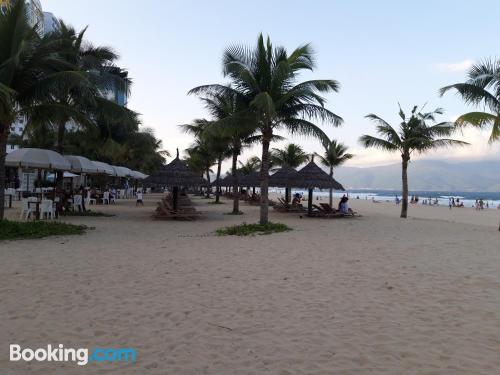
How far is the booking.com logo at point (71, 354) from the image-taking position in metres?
3.09

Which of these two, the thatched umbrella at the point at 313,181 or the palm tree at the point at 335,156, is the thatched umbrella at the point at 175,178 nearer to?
the thatched umbrella at the point at 313,181

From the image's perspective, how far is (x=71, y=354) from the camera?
3197mm

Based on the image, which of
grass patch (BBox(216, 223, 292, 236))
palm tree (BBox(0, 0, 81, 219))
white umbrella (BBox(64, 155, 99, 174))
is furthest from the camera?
white umbrella (BBox(64, 155, 99, 174))

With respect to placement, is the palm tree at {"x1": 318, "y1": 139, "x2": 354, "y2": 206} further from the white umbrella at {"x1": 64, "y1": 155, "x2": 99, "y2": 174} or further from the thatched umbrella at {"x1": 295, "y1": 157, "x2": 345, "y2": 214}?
the white umbrella at {"x1": 64, "y1": 155, "x2": 99, "y2": 174}

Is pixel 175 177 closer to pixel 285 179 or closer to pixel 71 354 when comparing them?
pixel 285 179

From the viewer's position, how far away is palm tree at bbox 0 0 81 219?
939cm

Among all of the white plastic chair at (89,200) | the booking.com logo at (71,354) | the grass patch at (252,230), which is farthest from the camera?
the white plastic chair at (89,200)

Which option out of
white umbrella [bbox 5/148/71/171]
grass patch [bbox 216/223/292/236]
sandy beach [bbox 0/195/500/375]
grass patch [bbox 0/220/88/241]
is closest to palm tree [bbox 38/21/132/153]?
white umbrella [bbox 5/148/71/171]

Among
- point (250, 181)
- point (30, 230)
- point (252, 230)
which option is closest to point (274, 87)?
point (252, 230)

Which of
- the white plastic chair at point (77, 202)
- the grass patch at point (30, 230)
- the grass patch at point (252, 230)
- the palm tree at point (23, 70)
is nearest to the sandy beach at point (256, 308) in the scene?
the grass patch at point (30, 230)

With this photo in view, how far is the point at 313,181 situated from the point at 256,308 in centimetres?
1406

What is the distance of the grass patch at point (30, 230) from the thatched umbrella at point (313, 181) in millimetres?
10460

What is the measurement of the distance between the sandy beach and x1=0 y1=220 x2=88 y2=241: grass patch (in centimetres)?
81

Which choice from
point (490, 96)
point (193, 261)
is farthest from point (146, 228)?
point (490, 96)
